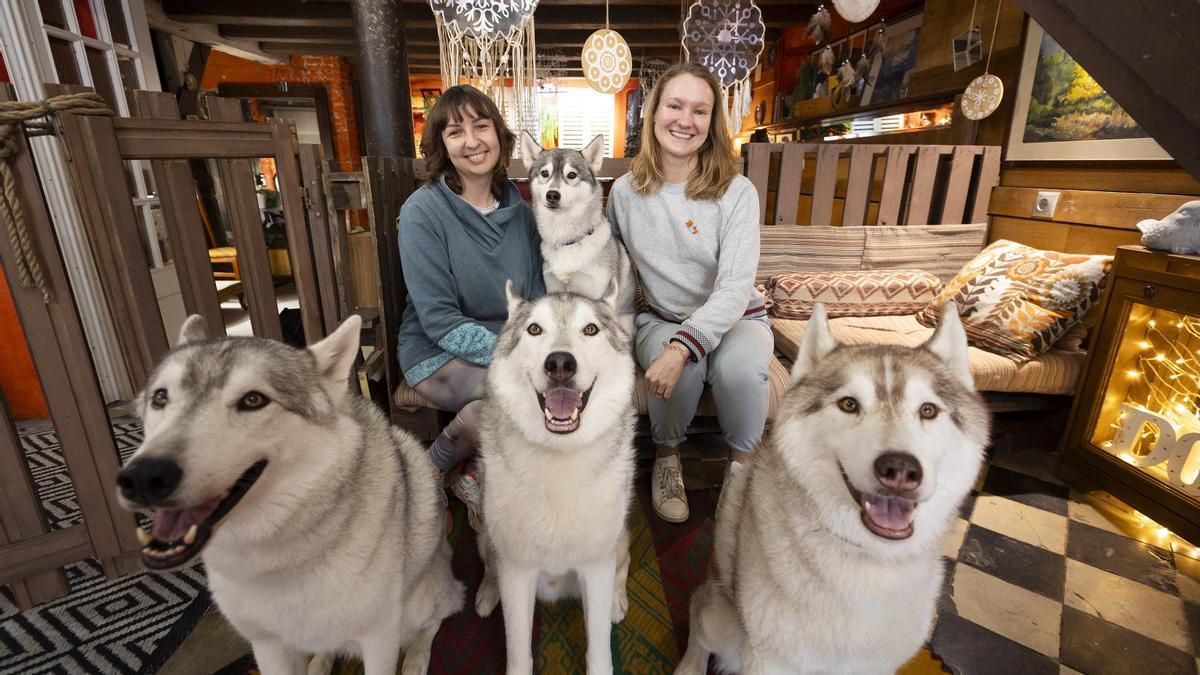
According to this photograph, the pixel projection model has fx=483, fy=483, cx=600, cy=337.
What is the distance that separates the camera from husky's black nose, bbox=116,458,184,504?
0.88m

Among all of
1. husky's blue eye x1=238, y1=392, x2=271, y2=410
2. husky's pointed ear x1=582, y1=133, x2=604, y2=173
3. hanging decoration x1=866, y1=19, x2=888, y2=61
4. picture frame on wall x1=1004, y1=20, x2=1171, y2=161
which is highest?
hanging decoration x1=866, y1=19, x2=888, y2=61

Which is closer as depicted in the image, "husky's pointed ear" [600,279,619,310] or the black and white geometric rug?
the black and white geometric rug

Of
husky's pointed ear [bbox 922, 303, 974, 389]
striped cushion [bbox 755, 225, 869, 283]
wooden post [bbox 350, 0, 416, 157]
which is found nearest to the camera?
husky's pointed ear [bbox 922, 303, 974, 389]

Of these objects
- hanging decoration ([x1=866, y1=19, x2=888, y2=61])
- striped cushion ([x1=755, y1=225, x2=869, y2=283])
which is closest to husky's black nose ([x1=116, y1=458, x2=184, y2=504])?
striped cushion ([x1=755, y1=225, x2=869, y2=283])

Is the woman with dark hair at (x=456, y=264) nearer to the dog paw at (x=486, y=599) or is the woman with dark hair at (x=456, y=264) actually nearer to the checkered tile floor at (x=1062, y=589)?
the dog paw at (x=486, y=599)

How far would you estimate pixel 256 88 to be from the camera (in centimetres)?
951

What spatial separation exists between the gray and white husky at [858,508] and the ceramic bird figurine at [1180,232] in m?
2.05

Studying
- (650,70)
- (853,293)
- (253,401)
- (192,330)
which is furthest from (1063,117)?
(650,70)

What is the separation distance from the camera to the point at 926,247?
355 cm

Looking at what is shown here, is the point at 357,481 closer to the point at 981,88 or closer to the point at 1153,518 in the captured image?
the point at 1153,518

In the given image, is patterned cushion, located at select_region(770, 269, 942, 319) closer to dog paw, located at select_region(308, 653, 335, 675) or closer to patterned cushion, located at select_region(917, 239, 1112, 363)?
patterned cushion, located at select_region(917, 239, 1112, 363)

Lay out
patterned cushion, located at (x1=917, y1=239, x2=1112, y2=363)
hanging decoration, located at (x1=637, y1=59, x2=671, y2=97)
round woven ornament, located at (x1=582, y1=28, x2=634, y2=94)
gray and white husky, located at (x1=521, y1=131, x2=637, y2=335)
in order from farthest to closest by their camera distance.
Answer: hanging decoration, located at (x1=637, y1=59, x2=671, y2=97), round woven ornament, located at (x1=582, y1=28, x2=634, y2=94), patterned cushion, located at (x1=917, y1=239, x2=1112, y2=363), gray and white husky, located at (x1=521, y1=131, x2=637, y2=335)

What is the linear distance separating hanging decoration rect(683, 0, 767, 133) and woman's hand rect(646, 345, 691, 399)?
2.22 meters

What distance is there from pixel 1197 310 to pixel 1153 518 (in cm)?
97
